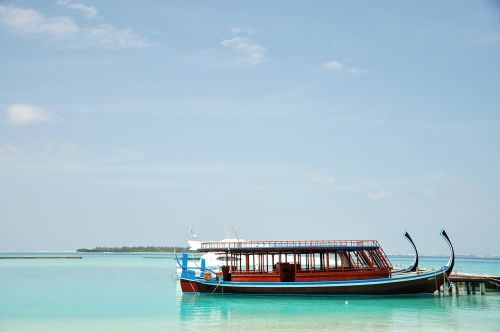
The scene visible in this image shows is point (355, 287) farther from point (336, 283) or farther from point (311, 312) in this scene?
point (311, 312)

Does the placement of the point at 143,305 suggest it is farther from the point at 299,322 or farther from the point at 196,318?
the point at 299,322

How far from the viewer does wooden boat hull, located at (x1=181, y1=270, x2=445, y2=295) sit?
34.9 meters

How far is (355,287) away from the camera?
35188 millimetres

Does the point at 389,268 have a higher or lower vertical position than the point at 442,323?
higher

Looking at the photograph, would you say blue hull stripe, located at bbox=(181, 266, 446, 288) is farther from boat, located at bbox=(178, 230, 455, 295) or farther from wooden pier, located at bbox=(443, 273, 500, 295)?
wooden pier, located at bbox=(443, 273, 500, 295)

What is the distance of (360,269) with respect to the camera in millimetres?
36156

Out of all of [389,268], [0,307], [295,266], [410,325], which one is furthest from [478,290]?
[0,307]

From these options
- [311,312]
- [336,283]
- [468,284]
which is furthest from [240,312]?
[468,284]

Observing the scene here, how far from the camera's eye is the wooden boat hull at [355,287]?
34.9 meters

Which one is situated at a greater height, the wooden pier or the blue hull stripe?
the blue hull stripe

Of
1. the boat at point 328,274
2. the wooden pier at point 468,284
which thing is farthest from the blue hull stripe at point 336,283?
the wooden pier at point 468,284

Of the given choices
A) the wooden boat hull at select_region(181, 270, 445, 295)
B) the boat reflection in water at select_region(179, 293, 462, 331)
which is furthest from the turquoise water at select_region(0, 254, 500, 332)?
the wooden boat hull at select_region(181, 270, 445, 295)

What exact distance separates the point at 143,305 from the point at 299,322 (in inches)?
453

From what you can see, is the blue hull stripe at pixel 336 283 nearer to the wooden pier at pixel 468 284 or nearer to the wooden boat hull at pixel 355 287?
the wooden boat hull at pixel 355 287
